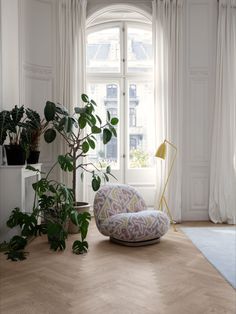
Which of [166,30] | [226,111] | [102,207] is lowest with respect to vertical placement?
[102,207]

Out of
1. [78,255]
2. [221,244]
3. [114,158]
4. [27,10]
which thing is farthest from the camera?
[114,158]

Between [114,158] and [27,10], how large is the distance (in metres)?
2.81

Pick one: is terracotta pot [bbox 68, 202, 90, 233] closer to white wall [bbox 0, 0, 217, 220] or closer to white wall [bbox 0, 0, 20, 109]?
white wall [bbox 0, 0, 217, 220]

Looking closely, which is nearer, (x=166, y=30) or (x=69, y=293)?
(x=69, y=293)

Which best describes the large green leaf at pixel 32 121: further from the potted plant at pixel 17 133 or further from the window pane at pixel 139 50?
the window pane at pixel 139 50

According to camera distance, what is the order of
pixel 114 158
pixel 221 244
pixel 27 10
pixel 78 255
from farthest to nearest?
pixel 114 158 → pixel 27 10 → pixel 221 244 → pixel 78 255

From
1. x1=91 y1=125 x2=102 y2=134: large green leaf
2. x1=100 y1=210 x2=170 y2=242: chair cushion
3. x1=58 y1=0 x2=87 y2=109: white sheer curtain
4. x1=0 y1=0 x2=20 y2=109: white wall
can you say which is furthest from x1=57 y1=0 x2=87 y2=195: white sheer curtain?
x1=100 y1=210 x2=170 y2=242: chair cushion

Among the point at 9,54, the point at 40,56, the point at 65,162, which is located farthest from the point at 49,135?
the point at 40,56

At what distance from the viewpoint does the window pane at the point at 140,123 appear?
21.4 ft

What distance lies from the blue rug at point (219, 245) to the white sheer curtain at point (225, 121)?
52 cm

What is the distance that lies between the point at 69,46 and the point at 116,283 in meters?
3.96

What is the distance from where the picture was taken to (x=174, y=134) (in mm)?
5883

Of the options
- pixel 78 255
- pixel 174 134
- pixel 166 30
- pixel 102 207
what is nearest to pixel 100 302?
pixel 78 255

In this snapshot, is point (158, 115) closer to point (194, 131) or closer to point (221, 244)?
point (194, 131)
